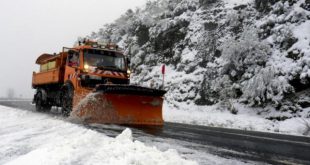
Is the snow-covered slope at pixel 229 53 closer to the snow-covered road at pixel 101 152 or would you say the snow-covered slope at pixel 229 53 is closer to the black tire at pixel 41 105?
the black tire at pixel 41 105

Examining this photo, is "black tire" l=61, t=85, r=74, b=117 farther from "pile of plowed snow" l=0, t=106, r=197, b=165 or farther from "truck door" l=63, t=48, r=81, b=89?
"pile of plowed snow" l=0, t=106, r=197, b=165

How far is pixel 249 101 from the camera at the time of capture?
1702 cm

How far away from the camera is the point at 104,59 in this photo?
13.8 metres

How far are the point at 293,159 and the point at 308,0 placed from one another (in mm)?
14134

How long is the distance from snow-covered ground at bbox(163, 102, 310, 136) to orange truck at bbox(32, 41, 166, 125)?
397 centimetres

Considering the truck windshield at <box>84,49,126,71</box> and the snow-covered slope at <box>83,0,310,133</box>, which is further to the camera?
the snow-covered slope at <box>83,0,310,133</box>

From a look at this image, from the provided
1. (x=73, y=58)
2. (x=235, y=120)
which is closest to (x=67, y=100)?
(x=73, y=58)

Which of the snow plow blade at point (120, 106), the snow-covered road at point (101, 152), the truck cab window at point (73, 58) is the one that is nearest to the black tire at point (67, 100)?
the truck cab window at point (73, 58)

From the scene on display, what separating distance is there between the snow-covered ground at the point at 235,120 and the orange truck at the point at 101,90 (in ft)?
13.0

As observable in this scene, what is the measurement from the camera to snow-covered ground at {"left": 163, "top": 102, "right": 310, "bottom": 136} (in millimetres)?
13781

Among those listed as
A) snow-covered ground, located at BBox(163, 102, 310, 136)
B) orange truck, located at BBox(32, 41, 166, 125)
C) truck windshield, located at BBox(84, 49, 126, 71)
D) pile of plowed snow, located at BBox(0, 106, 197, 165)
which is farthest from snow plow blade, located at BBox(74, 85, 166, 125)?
snow-covered ground, located at BBox(163, 102, 310, 136)

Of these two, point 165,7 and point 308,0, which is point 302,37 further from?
point 165,7

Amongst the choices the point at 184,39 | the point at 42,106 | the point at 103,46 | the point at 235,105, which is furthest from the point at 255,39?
the point at 42,106

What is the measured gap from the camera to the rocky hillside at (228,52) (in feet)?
53.0
